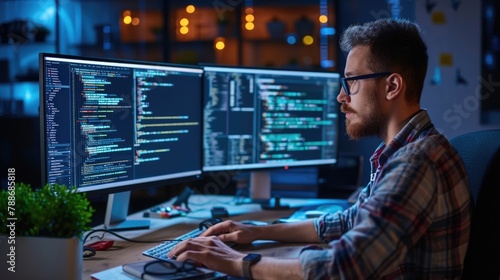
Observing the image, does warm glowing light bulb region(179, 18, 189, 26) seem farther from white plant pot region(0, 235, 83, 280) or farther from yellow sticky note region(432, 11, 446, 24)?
white plant pot region(0, 235, 83, 280)

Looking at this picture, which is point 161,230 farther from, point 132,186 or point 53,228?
point 53,228

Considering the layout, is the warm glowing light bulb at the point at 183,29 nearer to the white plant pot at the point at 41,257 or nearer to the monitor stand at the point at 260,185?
the monitor stand at the point at 260,185

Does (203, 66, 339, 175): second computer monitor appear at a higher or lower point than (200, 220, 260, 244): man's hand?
higher

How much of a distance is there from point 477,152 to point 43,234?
98cm

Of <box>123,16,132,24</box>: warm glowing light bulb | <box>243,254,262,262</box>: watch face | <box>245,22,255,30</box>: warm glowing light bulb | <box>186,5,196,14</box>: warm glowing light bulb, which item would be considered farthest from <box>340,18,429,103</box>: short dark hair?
<box>123,16,132,24</box>: warm glowing light bulb

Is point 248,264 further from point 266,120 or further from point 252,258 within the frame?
point 266,120

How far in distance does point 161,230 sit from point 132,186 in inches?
7.1

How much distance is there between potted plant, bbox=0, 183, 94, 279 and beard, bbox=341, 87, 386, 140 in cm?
66

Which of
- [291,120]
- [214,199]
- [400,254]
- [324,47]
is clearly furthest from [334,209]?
[324,47]

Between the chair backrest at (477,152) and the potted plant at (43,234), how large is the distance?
0.85 metres

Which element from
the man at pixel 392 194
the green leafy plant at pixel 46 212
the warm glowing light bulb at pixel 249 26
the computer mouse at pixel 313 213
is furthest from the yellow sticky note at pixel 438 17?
the green leafy plant at pixel 46 212

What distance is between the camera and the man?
3.39 feet

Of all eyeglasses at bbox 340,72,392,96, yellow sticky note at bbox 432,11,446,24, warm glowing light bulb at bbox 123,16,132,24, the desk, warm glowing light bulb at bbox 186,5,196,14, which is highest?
warm glowing light bulb at bbox 186,5,196,14

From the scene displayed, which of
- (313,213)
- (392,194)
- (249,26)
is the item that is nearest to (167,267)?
(392,194)
